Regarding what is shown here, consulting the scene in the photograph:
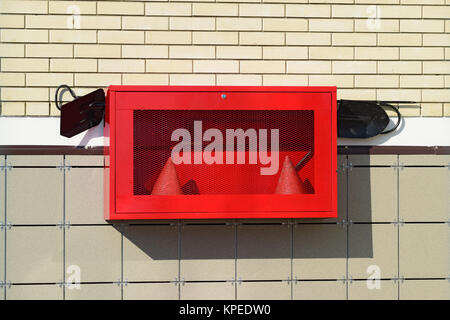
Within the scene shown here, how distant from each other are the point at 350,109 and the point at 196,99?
47.5 inches

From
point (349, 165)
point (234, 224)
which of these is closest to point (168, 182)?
point (234, 224)

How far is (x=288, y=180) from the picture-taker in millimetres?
4656

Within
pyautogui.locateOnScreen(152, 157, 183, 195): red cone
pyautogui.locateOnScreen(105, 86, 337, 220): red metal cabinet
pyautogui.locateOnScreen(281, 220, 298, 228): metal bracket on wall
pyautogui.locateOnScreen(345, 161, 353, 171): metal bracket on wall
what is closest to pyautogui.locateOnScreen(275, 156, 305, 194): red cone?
pyautogui.locateOnScreen(105, 86, 337, 220): red metal cabinet

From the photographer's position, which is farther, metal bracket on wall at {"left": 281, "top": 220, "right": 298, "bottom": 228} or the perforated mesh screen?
metal bracket on wall at {"left": 281, "top": 220, "right": 298, "bottom": 228}

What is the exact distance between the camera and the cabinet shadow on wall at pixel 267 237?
4.89 m

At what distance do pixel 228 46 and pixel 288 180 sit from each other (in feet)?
3.66

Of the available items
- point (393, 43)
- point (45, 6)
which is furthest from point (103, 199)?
point (393, 43)

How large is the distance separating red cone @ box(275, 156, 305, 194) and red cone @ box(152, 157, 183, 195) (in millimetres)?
695

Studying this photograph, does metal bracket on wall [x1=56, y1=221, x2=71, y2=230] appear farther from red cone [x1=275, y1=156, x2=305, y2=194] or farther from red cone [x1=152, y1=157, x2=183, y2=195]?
red cone [x1=275, y1=156, x2=305, y2=194]

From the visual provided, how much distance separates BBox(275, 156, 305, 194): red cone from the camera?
4.64 meters

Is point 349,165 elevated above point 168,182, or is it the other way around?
point 349,165

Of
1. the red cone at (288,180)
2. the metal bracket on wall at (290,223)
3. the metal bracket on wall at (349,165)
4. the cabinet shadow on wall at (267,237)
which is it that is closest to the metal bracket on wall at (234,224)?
the cabinet shadow on wall at (267,237)

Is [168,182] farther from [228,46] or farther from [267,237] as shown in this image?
[228,46]

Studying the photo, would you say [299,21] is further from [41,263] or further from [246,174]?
[41,263]
